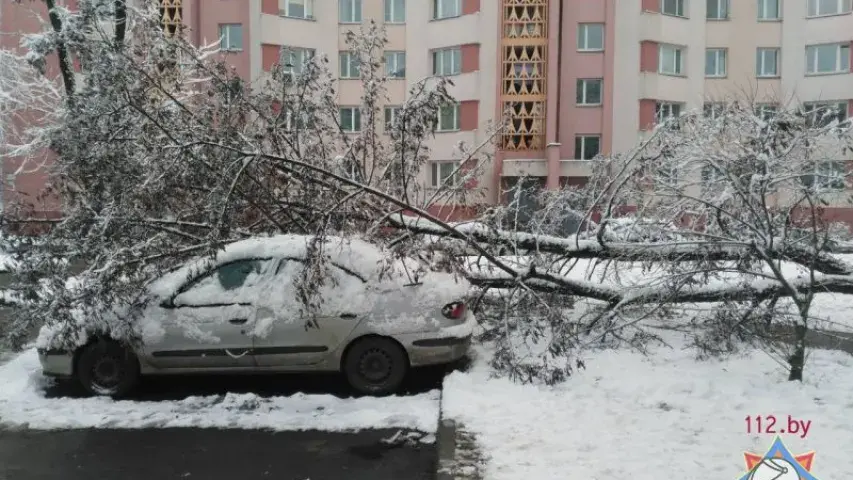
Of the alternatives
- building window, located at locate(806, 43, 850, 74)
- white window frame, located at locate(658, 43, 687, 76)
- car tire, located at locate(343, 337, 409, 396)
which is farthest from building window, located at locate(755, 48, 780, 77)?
car tire, located at locate(343, 337, 409, 396)

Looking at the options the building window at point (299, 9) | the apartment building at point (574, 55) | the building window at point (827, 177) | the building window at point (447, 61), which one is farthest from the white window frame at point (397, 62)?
the building window at point (827, 177)

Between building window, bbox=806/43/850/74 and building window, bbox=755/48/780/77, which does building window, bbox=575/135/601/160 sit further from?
building window, bbox=806/43/850/74

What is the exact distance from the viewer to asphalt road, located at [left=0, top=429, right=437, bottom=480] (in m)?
4.70

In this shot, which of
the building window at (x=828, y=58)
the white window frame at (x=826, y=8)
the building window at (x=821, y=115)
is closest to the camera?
the building window at (x=821, y=115)

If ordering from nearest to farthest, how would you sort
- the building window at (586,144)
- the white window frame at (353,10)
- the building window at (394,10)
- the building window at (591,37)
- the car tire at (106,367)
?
the car tire at (106,367)
the building window at (591,37)
the building window at (586,144)
the white window frame at (353,10)
the building window at (394,10)

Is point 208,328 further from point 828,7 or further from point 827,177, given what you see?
point 828,7

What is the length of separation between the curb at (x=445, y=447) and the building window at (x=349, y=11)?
27483 mm

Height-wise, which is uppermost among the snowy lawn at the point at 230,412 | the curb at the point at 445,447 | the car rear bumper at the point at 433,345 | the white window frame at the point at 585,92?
the white window frame at the point at 585,92

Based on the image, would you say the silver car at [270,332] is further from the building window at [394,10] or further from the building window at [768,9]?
the building window at [768,9]

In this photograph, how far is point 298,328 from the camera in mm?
6285

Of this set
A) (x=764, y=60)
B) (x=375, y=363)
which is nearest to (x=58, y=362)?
(x=375, y=363)

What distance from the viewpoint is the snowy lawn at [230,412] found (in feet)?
18.4

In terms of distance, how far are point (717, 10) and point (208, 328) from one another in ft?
96.6

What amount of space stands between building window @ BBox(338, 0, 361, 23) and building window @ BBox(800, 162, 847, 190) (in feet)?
85.0
